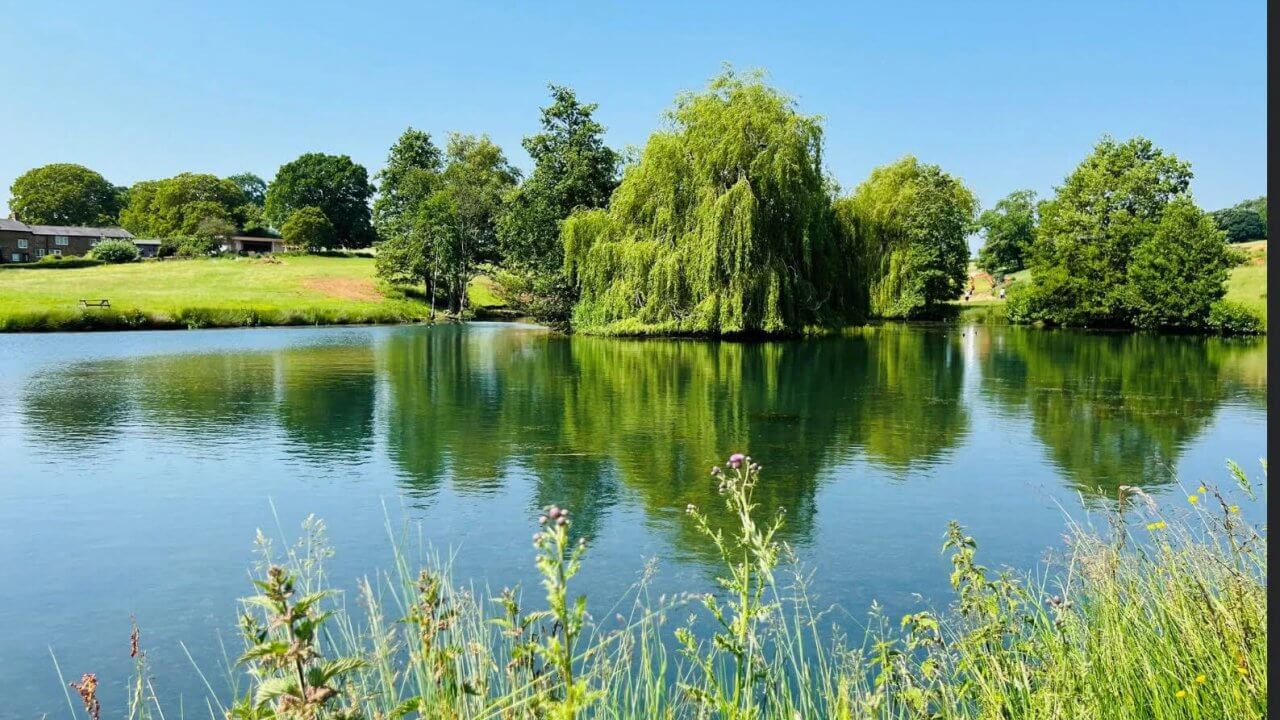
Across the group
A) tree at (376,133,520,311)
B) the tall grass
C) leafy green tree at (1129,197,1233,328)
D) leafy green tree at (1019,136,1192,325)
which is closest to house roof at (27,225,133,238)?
tree at (376,133,520,311)

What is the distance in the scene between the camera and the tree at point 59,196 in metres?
87.7

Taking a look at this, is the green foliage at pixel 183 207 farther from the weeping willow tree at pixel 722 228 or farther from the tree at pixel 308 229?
the weeping willow tree at pixel 722 228

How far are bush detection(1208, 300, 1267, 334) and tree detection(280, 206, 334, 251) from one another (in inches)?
2683

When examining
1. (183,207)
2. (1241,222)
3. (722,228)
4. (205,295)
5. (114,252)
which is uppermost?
(183,207)

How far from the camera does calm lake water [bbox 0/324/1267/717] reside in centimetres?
764

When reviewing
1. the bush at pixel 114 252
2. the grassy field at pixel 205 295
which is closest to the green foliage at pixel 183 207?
the bush at pixel 114 252

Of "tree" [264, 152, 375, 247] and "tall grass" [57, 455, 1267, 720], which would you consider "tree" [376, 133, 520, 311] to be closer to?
"tree" [264, 152, 375, 247]

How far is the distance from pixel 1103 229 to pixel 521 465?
155 ft

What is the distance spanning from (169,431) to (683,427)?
30.4ft

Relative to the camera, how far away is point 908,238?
176 ft

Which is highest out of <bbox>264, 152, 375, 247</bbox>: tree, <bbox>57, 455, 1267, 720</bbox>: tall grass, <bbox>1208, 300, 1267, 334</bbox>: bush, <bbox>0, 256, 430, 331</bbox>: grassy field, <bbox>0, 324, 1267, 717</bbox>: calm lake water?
<bbox>264, 152, 375, 247</bbox>: tree

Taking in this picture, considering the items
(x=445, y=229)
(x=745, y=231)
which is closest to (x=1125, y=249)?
(x=745, y=231)

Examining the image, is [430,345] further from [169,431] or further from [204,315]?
[169,431]

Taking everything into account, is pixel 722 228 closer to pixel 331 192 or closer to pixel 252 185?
pixel 331 192
